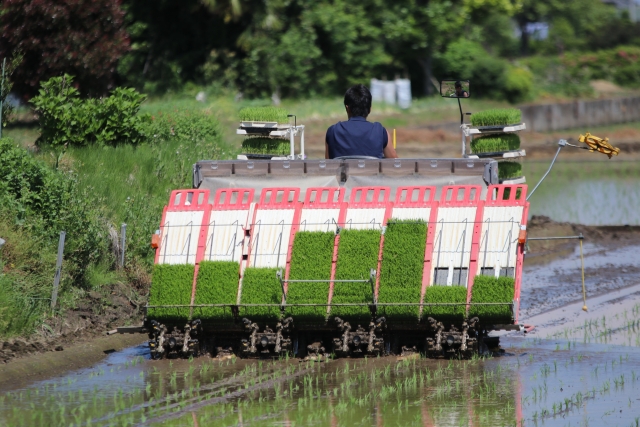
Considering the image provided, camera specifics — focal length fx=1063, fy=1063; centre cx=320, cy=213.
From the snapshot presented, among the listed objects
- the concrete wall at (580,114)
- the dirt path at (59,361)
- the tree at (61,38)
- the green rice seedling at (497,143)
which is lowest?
the dirt path at (59,361)

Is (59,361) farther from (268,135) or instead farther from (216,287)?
(268,135)

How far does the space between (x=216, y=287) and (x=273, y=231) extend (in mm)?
938

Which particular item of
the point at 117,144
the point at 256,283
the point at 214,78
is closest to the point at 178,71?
the point at 214,78

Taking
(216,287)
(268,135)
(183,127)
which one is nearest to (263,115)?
(268,135)

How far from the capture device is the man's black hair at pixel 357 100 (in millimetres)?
12289

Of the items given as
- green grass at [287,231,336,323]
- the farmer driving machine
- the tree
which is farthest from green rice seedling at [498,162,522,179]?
the tree

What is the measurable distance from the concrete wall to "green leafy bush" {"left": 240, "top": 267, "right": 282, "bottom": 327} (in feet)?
110

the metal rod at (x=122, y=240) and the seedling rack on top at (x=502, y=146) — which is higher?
the seedling rack on top at (x=502, y=146)

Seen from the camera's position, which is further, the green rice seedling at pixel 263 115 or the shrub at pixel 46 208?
the green rice seedling at pixel 263 115

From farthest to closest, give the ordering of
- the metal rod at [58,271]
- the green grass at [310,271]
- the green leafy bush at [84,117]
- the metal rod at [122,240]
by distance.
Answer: the green leafy bush at [84,117]
the metal rod at [122,240]
the metal rod at [58,271]
the green grass at [310,271]

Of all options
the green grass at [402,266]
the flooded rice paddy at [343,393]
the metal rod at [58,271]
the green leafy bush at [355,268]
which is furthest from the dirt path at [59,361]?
the green grass at [402,266]

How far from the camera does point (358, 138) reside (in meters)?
12.3

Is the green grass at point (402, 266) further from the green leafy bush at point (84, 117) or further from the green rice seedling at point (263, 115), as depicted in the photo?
the green leafy bush at point (84, 117)

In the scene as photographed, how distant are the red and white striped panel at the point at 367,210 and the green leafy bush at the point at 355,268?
0.60ft
